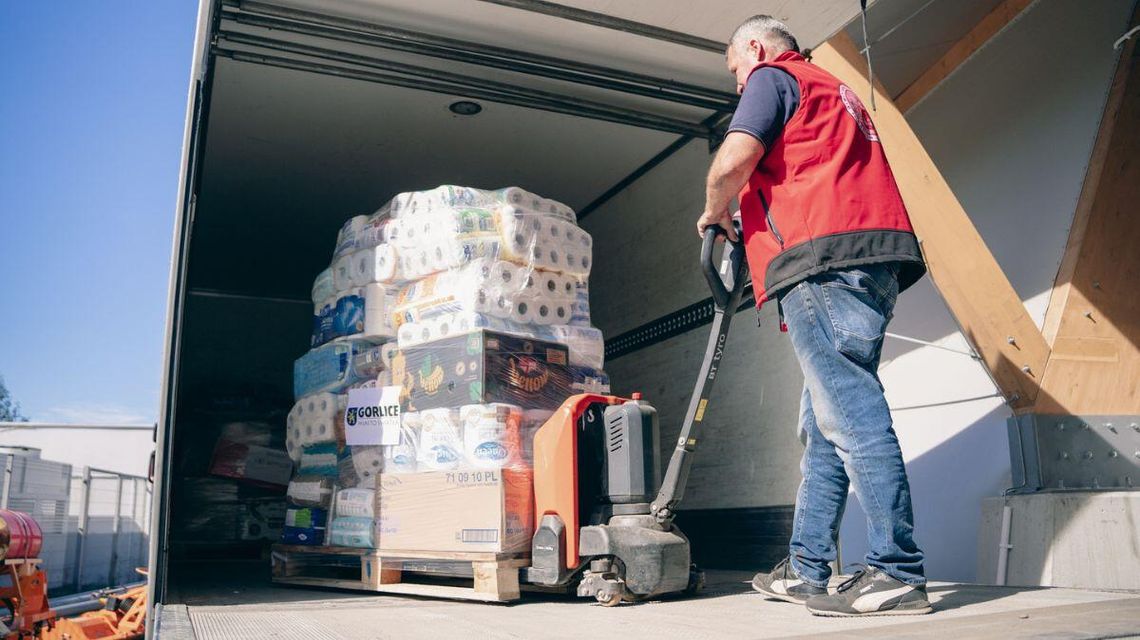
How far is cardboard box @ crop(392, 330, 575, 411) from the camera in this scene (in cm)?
444

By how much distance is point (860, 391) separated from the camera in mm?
3018

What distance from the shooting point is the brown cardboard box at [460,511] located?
4184 millimetres

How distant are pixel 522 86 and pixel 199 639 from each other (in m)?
4.52

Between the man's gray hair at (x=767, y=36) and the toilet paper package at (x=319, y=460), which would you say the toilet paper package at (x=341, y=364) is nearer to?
the toilet paper package at (x=319, y=460)

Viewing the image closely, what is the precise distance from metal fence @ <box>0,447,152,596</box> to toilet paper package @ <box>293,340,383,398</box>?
657 cm

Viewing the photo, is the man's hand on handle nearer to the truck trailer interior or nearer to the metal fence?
the truck trailer interior

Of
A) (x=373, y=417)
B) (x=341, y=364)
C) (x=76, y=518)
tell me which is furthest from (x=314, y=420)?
(x=76, y=518)

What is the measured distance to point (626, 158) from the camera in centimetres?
813

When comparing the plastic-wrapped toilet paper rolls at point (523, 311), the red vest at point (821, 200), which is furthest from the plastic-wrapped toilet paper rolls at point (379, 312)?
the red vest at point (821, 200)

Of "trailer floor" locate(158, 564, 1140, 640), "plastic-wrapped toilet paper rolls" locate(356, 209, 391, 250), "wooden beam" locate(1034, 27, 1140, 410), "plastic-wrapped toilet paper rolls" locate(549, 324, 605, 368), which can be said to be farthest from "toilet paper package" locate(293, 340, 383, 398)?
"wooden beam" locate(1034, 27, 1140, 410)

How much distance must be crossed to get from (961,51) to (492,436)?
3886 mm

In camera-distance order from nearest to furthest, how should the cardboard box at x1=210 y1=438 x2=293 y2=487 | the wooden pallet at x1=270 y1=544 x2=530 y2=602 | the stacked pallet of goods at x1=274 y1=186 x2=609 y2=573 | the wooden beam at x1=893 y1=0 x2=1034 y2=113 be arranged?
the wooden pallet at x1=270 y1=544 x2=530 y2=602, the stacked pallet of goods at x1=274 y1=186 x2=609 y2=573, the wooden beam at x1=893 y1=0 x2=1034 y2=113, the cardboard box at x1=210 y1=438 x2=293 y2=487

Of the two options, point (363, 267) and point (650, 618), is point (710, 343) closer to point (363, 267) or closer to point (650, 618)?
point (650, 618)

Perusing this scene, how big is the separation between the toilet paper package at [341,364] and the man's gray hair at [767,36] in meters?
2.66
